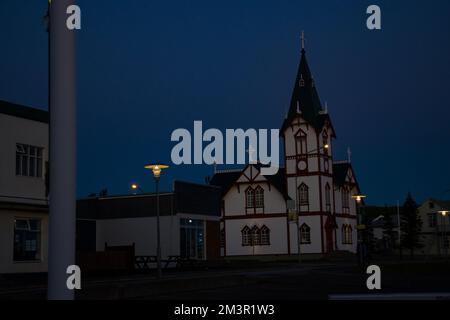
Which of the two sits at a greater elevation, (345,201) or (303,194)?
(303,194)

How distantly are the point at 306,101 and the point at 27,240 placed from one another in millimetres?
45372

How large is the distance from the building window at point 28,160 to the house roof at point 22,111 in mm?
1436

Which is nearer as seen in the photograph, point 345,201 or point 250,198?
point 250,198

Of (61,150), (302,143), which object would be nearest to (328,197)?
(302,143)

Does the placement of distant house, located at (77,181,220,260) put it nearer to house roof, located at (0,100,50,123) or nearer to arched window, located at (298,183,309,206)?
house roof, located at (0,100,50,123)

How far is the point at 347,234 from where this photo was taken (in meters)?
74.2

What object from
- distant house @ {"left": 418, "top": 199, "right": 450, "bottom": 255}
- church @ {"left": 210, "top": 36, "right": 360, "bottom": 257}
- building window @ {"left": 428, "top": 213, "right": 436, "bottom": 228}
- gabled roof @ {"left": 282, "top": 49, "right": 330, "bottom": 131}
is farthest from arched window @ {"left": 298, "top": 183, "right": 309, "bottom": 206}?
building window @ {"left": 428, "top": 213, "right": 436, "bottom": 228}

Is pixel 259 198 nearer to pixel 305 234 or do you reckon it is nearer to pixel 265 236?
pixel 265 236

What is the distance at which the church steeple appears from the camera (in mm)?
70188

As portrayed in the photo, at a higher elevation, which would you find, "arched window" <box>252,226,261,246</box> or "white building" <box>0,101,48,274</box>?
"white building" <box>0,101,48,274</box>

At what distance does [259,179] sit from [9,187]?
146ft

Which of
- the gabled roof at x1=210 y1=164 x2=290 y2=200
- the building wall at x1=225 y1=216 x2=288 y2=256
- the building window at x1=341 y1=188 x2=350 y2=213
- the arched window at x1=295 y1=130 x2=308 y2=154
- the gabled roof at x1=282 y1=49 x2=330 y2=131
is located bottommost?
the building wall at x1=225 y1=216 x2=288 y2=256

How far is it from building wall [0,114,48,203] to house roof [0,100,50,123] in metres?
→ 0.19
